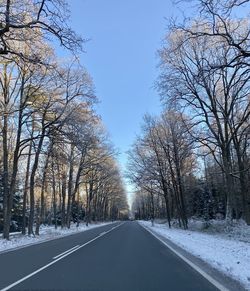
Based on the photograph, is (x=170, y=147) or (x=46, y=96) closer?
(x=46, y=96)

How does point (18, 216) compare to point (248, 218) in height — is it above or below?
above

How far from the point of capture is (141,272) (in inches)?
474

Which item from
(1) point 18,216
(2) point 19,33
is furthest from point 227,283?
(1) point 18,216

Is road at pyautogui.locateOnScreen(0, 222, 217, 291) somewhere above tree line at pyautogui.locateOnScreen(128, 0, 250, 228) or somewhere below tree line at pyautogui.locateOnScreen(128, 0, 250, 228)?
below

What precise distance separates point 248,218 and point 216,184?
112 ft

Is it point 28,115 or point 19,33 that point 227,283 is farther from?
point 28,115

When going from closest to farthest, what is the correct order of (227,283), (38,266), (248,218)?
(227,283)
(38,266)
(248,218)

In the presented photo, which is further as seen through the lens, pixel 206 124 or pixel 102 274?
pixel 206 124

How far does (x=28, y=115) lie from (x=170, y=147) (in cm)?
1900

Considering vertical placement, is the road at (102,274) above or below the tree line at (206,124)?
below

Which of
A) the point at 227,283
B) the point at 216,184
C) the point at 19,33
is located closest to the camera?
the point at 227,283


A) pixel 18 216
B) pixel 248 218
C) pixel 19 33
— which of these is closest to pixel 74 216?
pixel 18 216

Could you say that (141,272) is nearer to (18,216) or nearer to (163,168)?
(163,168)

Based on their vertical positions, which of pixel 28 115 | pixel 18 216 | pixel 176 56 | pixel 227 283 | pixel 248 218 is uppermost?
pixel 176 56
